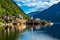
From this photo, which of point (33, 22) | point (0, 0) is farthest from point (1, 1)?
point (33, 22)

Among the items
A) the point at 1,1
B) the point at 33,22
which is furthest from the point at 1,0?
the point at 33,22

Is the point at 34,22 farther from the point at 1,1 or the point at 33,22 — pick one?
the point at 1,1

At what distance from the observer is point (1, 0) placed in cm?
18412

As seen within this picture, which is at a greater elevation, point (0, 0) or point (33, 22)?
point (0, 0)

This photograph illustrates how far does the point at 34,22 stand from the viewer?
182500 millimetres

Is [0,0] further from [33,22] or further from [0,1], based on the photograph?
[33,22]

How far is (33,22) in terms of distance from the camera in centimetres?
18200

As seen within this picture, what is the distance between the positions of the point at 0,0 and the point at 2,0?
4249 mm

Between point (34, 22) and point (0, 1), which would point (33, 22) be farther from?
point (0, 1)

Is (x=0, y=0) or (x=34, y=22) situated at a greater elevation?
(x=0, y=0)

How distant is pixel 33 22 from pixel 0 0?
27.9 m

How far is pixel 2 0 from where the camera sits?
186375 millimetres

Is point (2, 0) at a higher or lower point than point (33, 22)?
higher

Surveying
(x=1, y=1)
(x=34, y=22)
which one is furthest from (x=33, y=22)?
(x=1, y=1)
